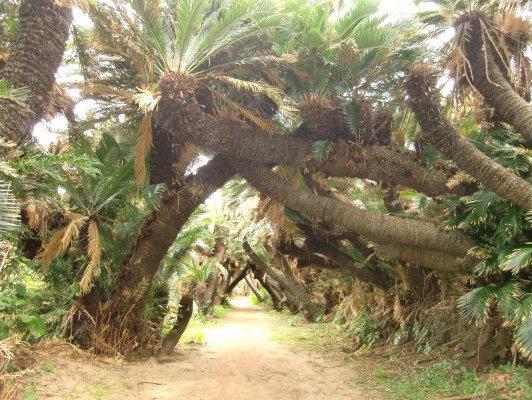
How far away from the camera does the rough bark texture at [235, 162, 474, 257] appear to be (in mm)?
6520

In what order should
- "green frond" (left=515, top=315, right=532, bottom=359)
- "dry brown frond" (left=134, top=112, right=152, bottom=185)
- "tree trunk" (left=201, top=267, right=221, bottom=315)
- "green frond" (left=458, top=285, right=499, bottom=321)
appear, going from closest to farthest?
"green frond" (left=515, top=315, right=532, bottom=359) < "green frond" (left=458, top=285, right=499, bottom=321) < "dry brown frond" (left=134, top=112, right=152, bottom=185) < "tree trunk" (left=201, top=267, right=221, bottom=315)

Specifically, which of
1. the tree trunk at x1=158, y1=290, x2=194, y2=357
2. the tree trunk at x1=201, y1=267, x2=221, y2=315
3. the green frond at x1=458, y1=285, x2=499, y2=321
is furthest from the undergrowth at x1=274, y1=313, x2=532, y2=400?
the tree trunk at x1=201, y1=267, x2=221, y2=315

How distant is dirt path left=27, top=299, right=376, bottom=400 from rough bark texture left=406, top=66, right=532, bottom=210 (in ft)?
12.1

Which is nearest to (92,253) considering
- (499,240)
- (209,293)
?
(499,240)

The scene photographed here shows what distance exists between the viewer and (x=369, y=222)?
22.1 feet

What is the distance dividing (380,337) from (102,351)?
21.8 ft

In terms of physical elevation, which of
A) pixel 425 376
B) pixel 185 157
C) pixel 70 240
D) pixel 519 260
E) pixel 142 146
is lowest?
pixel 425 376

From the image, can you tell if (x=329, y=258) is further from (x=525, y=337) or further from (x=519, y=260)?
(x=525, y=337)

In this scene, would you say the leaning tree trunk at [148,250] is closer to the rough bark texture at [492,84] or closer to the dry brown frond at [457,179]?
the dry brown frond at [457,179]

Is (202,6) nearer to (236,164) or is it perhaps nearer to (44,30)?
(44,30)

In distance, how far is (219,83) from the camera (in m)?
7.92

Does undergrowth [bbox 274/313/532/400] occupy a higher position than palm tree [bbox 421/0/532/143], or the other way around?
palm tree [bbox 421/0/532/143]

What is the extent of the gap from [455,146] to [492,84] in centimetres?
135

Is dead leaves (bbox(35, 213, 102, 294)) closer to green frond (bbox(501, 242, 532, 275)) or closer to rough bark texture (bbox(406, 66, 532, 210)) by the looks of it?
rough bark texture (bbox(406, 66, 532, 210))
